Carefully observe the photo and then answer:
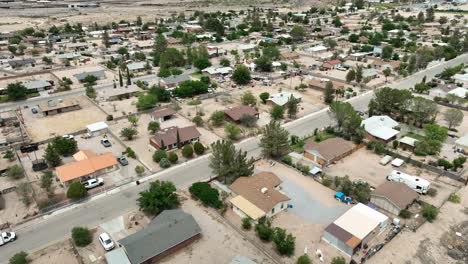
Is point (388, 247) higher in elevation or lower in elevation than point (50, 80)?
lower

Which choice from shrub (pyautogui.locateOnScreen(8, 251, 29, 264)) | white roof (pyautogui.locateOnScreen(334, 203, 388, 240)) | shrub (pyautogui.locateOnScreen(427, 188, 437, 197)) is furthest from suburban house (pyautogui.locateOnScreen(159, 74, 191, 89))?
shrub (pyautogui.locateOnScreen(427, 188, 437, 197))

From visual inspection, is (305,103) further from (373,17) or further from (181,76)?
(373,17)

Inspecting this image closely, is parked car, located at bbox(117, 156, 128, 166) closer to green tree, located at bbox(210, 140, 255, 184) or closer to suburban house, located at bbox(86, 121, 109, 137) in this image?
suburban house, located at bbox(86, 121, 109, 137)

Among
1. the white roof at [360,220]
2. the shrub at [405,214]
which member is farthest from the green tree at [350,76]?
the white roof at [360,220]

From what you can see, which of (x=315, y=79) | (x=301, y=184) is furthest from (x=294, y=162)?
(x=315, y=79)

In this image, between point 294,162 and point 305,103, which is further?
point 305,103

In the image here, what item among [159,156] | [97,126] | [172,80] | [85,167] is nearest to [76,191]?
[85,167]

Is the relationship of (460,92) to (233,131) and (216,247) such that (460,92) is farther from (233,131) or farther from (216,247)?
(216,247)
